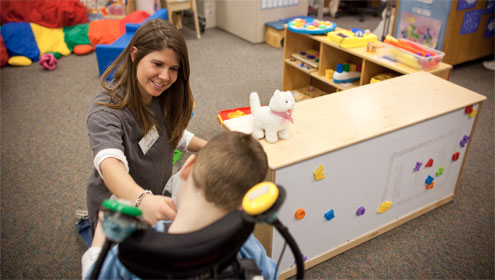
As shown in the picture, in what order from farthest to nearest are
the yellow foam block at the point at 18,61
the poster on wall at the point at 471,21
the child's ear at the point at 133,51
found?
the yellow foam block at the point at 18,61, the poster on wall at the point at 471,21, the child's ear at the point at 133,51

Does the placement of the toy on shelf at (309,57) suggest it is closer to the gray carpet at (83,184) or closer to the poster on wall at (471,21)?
the gray carpet at (83,184)

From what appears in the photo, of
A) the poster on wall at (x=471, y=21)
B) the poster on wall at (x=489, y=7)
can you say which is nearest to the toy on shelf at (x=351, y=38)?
the poster on wall at (x=471, y=21)

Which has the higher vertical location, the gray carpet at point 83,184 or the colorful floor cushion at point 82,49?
the colorful floor cushion at point 82,49

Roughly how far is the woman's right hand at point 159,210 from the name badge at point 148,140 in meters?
0.43

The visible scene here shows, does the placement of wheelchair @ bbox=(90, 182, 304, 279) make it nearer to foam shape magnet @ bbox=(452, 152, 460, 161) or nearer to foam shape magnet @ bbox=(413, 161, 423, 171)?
foam shape magnet @ bbox=(413, 161, 423, 171)

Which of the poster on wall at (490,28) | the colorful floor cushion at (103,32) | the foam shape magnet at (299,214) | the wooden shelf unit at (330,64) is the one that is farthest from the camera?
the colorful floor cushion at (103,32)

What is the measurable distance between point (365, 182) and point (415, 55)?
0.96 m

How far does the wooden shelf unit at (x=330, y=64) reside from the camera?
234cm

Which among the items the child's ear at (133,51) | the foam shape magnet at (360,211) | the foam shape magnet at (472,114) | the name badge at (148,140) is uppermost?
the child's ear at (133,51)

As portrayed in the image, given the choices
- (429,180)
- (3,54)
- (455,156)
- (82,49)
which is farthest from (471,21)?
(3,54)

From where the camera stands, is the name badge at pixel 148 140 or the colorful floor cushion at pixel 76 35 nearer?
the name badge at pixel 148 140

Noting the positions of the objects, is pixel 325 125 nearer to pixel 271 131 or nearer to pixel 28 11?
pixel 271 131

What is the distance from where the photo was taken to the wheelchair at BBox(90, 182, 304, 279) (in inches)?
23.6

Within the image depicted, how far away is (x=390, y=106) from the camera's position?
178cm
